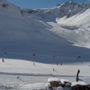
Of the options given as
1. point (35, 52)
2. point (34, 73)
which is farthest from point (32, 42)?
point (34, 73)

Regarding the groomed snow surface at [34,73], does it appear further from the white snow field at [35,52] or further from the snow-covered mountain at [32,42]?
the snow-covered mountain at [32,42]

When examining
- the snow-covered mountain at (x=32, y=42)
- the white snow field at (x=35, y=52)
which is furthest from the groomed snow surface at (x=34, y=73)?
the snow-covered mountain at (x=32, y=42)

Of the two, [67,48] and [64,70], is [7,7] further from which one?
[64,70]

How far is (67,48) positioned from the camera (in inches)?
2709

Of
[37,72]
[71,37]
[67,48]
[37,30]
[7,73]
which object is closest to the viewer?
[7,73]

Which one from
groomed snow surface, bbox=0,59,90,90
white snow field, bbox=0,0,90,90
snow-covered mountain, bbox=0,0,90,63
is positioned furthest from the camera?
snow-covered mountain, bbox=0,0,90,63

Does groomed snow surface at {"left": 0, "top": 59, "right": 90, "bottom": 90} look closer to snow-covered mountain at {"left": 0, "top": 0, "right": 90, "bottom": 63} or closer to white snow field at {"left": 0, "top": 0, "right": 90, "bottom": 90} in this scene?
white snow field at {"left": 0, "top": 0, "right": 90, "bottom": 90}

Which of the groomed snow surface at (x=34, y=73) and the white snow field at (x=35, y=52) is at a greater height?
the white snow field at (x=35, y=52)

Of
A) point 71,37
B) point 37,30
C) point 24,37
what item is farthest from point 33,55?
point 71,37

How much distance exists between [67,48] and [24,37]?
10.5m

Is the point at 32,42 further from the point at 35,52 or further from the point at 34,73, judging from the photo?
the point at 34,73

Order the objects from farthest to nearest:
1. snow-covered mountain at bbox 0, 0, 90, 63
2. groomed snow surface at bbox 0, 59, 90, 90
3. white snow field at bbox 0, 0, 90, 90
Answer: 1. snow-covered mountain at bbox 0, 0, 90, 63
2. white snow field at bbox 0, 0, 90, 90
3. groomed snow surface at bbox 0, 59, 90, 90

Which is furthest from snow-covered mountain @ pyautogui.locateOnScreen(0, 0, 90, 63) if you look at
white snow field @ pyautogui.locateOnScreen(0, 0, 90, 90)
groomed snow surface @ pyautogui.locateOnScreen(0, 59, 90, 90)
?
groomed snow surface @ pyautogui.locateOnScreen(0, 59, 90, 90)

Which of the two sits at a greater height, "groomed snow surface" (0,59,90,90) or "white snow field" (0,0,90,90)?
"white snow field" (0,0,90,90)
